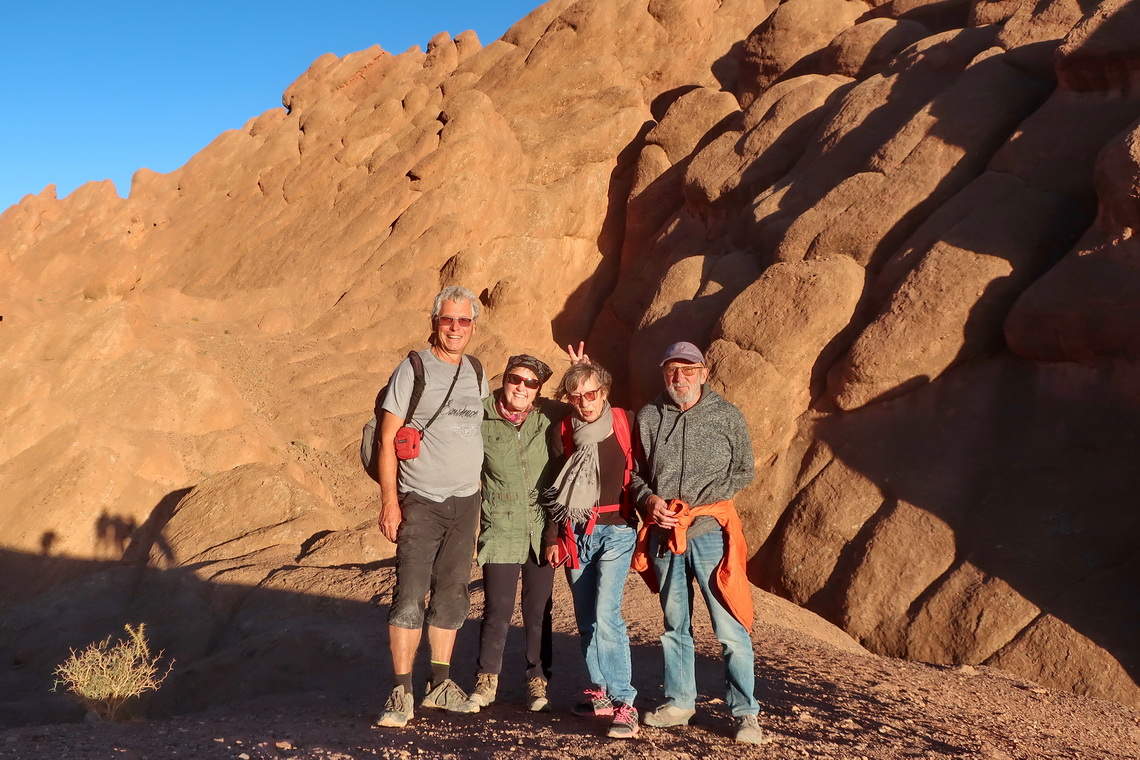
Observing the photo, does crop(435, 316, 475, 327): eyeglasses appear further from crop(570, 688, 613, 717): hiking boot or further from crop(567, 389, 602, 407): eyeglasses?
crop(570, 688, 613, 717): hiking boot

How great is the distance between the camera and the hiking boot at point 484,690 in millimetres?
4742

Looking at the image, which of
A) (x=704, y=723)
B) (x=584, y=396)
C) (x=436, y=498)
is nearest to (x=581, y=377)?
(x=584, y=396)

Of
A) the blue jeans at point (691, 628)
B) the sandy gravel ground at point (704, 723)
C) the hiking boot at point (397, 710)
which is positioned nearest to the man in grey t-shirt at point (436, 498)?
the hiking boot at point (397, 710)

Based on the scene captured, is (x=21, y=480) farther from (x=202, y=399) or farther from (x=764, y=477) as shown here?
(x=764, y=477)

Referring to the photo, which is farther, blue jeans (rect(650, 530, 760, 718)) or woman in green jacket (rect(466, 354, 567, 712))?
woman in green jacket (rect(466, 354, 567, 712))

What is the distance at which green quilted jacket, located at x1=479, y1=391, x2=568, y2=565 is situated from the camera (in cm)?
475

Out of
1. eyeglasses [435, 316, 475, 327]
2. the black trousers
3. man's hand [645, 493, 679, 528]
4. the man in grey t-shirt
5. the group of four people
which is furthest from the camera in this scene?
the black trousers

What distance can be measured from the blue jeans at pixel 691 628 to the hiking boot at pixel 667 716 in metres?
0.03

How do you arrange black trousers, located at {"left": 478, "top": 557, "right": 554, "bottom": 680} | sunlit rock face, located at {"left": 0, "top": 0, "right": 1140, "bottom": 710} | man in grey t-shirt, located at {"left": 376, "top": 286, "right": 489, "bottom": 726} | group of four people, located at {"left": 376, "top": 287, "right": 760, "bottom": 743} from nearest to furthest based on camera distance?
group of four people, located at {"left": 376, "top": 287, "right": 760, "bottom": 743}, man in grey t-shirt, located at {"left": 376, "top": 286, "right": 489, "bottom": 726}, black trousers, located at {"left": 478, "top": 557, "right": 554, "bottom": 680}, sunlit rock face, located at {"left": 0, "top": 0, "right": 1140, "bottom": 710}

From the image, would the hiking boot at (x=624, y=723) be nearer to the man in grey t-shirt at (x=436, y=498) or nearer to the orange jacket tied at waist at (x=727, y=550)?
the orange jacket tied at waist at (x=727, y=550)

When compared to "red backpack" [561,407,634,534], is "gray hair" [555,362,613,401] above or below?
above

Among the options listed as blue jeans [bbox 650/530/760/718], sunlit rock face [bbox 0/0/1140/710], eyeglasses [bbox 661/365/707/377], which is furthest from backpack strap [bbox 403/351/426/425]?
sunlit rock face [bbox 0/0/1140/710]

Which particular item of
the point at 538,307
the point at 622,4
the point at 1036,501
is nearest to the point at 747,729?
the point at 1036,501

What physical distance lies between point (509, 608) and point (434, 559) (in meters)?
0.52
